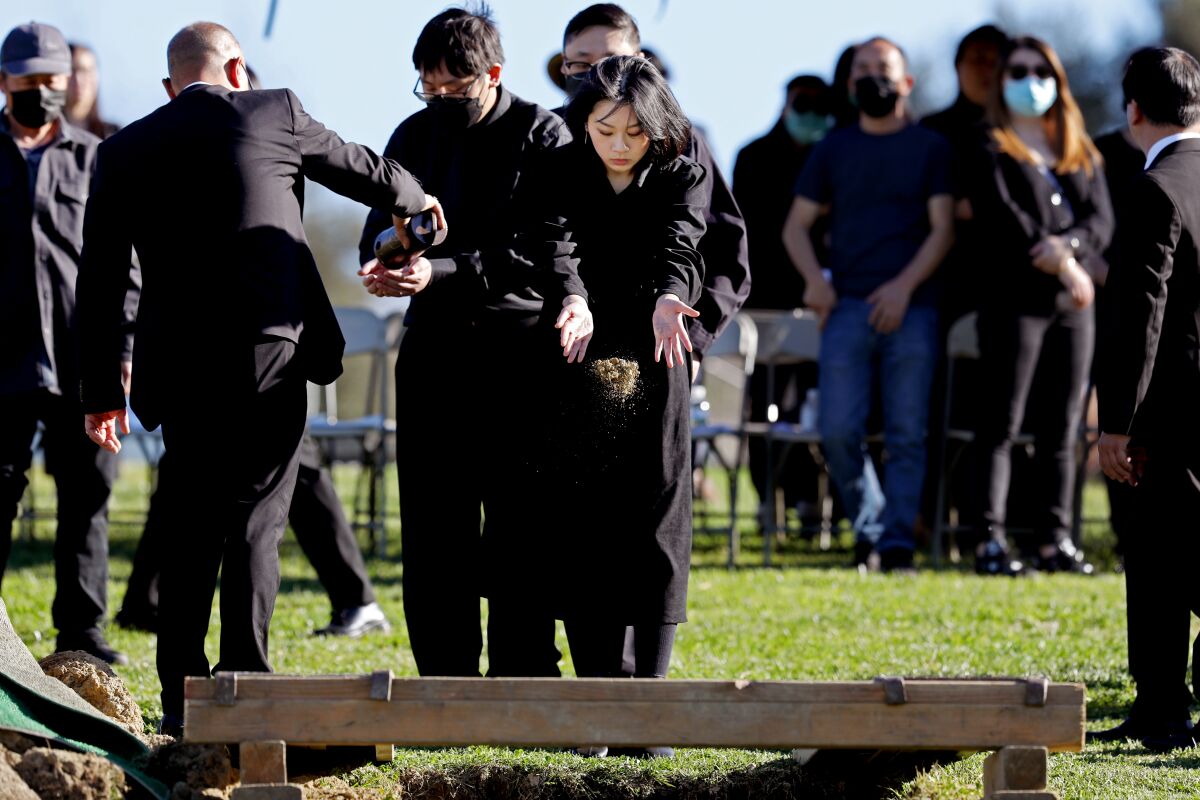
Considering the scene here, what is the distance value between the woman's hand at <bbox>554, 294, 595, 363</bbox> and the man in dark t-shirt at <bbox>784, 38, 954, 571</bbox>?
4955 mm

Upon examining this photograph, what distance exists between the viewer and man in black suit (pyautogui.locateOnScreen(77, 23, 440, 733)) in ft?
16.6

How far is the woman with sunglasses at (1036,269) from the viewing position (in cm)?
979

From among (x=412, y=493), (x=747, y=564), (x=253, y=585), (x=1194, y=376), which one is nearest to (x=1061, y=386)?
(x=747, y=564)

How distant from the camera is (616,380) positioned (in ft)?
17.3

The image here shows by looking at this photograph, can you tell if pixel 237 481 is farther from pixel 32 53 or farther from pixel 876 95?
pixel 876 95

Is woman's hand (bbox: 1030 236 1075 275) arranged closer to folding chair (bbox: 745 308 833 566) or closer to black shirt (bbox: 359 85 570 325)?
folding chair (bbox: 745 308 833 566)

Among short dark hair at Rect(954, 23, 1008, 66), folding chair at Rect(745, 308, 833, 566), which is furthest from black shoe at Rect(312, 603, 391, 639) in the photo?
short dark hair at Rect(954, 23, 1008, 66)

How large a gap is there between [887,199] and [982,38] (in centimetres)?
160

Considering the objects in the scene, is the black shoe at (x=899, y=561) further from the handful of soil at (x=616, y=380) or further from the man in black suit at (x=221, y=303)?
the man in black suit at (x=221, y=303)

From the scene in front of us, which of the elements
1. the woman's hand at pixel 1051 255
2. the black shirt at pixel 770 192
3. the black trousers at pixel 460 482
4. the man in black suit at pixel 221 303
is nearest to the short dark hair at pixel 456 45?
the man in black suit at pixel 221 303

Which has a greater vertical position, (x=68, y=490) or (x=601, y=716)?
(x=68, y=490)

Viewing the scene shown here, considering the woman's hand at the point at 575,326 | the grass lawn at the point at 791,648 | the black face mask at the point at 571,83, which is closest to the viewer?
the grass lawn at the point at 791,648

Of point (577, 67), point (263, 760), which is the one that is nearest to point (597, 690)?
point (263, 760)

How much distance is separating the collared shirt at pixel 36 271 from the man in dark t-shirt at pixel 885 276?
4.52 meters
